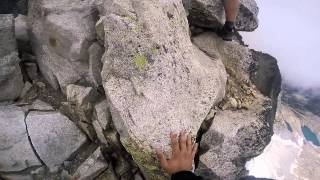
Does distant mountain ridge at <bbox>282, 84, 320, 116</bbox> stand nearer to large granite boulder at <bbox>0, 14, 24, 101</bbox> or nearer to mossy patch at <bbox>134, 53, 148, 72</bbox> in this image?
mossy patch at <bbox>134, 53, 148, 72</bbox>

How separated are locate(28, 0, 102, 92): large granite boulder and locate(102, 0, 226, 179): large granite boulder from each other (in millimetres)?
353

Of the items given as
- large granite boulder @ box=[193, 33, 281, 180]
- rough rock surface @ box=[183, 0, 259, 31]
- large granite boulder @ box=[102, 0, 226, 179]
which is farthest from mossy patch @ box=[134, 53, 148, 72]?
rough rock surface @ box=[183, 0, 259, 31]

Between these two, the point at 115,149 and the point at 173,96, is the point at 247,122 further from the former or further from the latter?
the point at 115,149

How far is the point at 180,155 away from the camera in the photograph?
3311 millimetres

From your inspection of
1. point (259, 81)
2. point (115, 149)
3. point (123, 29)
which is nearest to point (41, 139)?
point (115, 149)

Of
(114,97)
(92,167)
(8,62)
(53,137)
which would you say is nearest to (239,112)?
(114,97)

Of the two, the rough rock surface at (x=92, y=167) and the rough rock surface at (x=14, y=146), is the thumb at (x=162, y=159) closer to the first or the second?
the rough rock surface at (x=92, y=167)

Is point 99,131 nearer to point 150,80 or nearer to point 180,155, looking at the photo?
point 150,80

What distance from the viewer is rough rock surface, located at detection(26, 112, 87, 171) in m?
4.09

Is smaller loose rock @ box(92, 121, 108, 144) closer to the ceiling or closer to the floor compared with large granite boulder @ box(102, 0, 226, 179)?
closer to the floor

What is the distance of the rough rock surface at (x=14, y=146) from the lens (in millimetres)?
4004

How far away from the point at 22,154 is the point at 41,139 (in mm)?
242

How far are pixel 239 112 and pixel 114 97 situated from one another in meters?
1.52

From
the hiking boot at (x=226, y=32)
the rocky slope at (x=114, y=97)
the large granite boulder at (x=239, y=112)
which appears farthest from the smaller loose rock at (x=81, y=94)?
the hiking boot at (x=226, y=32)
